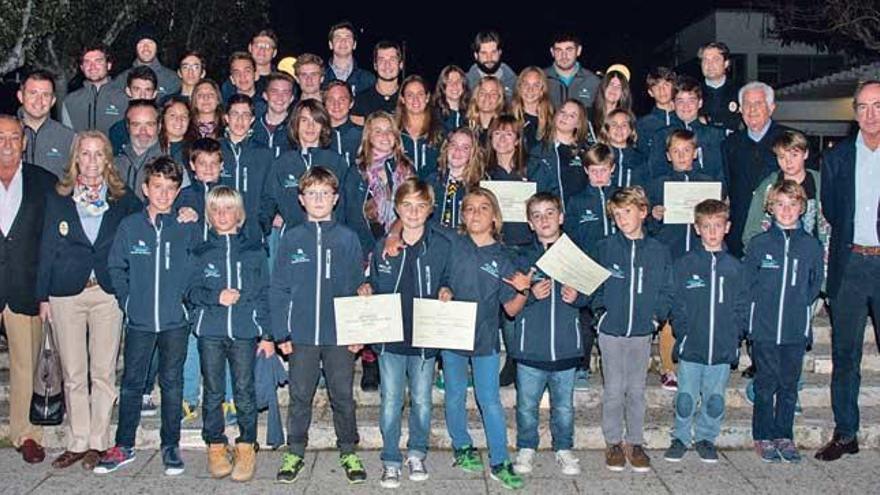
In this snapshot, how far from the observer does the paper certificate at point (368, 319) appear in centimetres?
624

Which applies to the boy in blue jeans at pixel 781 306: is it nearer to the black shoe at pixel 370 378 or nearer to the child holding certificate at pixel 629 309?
the child holding certificate at pixel 629 309

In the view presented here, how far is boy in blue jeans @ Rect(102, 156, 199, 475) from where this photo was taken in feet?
21.1

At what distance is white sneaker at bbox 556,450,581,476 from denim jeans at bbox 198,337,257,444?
6.96 ft

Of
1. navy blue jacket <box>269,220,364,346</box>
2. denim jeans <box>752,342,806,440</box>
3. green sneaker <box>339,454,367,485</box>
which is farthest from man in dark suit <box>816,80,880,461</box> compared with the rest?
navy blue jacket <box>269,220,364,346</box>

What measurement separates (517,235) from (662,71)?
7.47ft

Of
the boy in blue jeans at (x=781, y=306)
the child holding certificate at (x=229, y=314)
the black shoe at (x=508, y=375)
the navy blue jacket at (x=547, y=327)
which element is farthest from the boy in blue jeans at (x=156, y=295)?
the boy in blue jeans at (x=781, y=306)

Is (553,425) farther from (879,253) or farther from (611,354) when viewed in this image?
(879,253)

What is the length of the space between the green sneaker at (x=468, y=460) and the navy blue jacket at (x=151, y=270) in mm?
2109

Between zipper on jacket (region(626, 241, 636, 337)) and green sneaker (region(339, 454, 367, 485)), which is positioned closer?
green sneaker (region(339, 454, 367, 485))

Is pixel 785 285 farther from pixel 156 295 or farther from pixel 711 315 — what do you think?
pixel 156 295

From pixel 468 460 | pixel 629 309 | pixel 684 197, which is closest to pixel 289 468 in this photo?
pixel 468 460

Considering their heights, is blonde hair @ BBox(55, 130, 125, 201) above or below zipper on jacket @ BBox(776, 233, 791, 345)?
above

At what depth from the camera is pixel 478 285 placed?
639cm

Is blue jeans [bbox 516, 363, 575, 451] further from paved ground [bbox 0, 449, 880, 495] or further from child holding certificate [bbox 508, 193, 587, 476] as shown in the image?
paved ground [bbox 0, 449, 880, 495]
